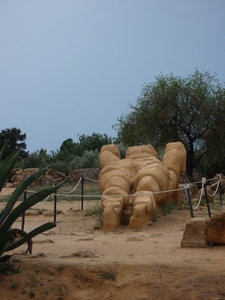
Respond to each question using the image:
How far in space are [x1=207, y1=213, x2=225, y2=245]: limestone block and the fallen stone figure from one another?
3.28 metres

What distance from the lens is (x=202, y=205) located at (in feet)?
43.4

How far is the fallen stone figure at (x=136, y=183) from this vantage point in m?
9.68

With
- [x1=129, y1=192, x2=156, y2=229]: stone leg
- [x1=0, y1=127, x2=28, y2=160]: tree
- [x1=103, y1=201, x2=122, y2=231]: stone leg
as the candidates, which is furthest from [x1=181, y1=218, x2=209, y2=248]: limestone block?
[x1=0, y1=127, x2=28, y2=160]: tree

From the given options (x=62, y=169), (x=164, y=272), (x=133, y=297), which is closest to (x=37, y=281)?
(x=133, y=297)

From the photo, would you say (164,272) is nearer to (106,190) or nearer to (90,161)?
(106,190)

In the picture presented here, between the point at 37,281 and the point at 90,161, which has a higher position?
the point at 90,161

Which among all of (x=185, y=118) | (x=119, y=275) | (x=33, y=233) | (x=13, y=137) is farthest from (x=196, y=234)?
(x=13, y=137)

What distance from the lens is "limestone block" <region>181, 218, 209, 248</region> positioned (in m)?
6.36

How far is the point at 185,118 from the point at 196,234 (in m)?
18.5

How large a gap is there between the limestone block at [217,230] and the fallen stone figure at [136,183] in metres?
3.28

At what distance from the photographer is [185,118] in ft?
80.6

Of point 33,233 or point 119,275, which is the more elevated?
point 33,233

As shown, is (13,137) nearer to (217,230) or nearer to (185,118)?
(185,118)

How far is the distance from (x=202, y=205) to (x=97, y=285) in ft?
30.1
